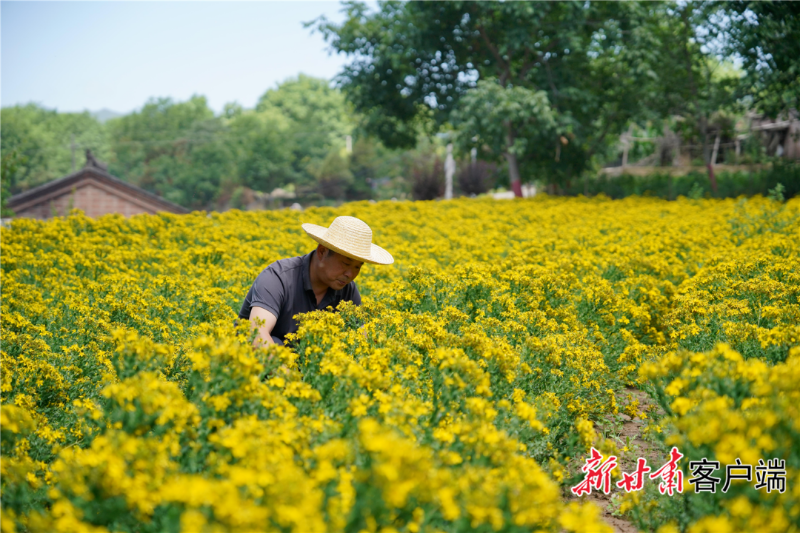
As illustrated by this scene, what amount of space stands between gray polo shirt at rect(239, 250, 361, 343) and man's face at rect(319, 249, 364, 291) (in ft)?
0.50

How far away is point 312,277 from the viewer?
4668mm

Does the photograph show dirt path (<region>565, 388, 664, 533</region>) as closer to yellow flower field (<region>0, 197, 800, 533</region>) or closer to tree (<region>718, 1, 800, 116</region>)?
yellow flower field (<region>0, 197, 800, 533</region>)

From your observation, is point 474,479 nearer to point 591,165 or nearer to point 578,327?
point 578,327

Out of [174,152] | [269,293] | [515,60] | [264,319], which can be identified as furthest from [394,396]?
[174,152]

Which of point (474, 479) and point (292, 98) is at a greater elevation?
point (292, 98)

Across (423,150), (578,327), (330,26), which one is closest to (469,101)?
(330,26)

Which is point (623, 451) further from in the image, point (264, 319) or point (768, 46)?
point (768, 46)

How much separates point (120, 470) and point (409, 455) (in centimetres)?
94

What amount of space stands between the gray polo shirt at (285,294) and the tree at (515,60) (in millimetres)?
Result: 15755

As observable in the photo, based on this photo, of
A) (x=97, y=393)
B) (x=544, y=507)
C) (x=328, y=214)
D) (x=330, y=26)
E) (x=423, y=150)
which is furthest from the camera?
(x=423, y=150)

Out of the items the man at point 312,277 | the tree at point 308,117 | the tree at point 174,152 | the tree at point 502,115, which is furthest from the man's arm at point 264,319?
the tree at point 174,152

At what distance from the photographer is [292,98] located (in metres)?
106

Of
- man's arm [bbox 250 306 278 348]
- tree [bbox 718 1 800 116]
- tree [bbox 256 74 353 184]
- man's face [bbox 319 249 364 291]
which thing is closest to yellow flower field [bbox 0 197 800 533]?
man's arm [bbox 250 306 278 348]

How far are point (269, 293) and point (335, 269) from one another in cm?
48
